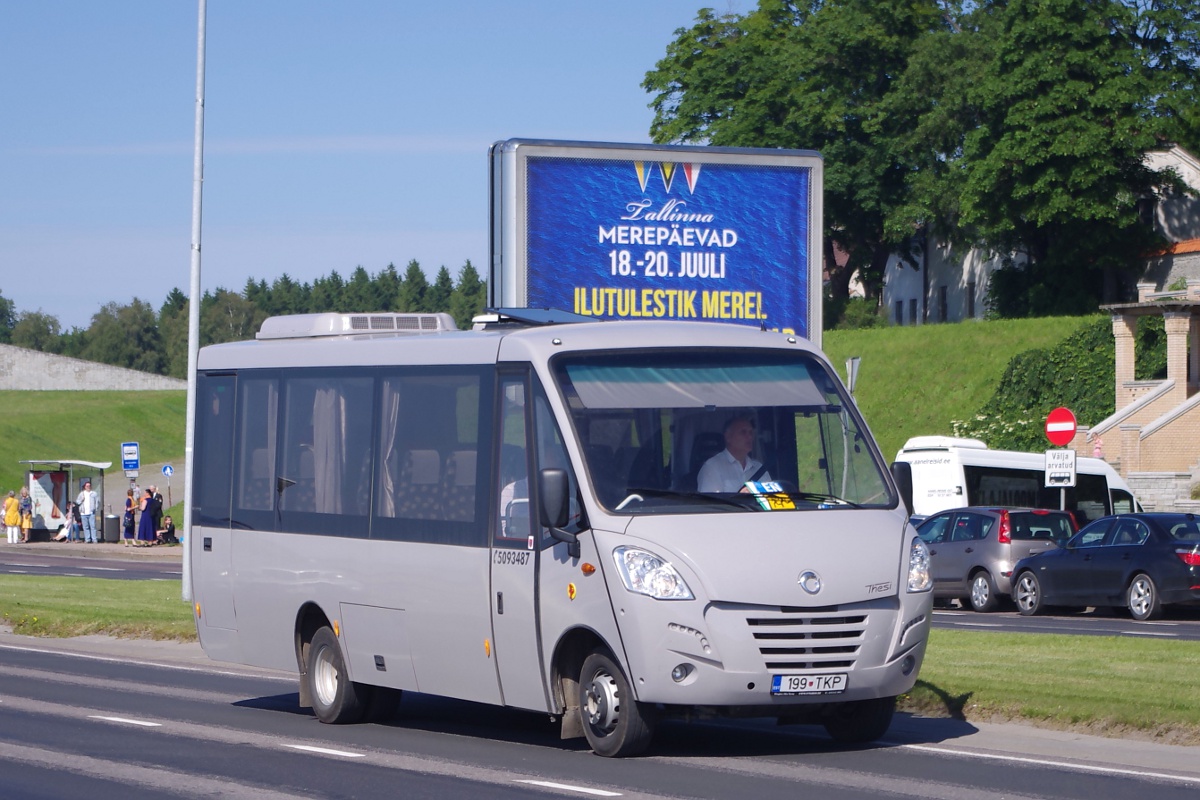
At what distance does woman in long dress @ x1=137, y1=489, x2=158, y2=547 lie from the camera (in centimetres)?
5347

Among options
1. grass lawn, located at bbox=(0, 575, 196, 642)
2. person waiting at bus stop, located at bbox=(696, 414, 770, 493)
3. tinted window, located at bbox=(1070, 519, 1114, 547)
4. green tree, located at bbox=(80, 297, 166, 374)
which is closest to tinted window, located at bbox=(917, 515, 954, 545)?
tinted window, located at bbox=(1070, 519, 1114, 547)

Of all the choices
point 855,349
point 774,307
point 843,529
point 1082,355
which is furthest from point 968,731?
point 855,349

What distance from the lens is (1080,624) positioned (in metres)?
23.7

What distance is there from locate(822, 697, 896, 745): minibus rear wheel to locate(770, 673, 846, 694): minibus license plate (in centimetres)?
85

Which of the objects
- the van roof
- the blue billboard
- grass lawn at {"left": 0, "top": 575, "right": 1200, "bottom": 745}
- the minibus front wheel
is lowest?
grass lawn at {"left": 0, "top": 575, "right": 1200, "bottom": 745}

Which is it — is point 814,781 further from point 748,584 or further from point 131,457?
point 131,457

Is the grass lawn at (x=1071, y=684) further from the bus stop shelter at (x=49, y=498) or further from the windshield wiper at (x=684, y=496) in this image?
the bus stop shelter at (x=49, y=498)

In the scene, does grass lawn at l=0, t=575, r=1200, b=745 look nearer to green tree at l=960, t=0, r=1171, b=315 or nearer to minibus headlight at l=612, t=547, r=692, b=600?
minibus headlight at l=612, t=547, r=692, b=600

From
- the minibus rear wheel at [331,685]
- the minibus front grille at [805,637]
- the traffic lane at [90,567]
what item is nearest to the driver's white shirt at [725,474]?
the minibus front grille at [805,637]

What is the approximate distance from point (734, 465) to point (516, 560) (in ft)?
4.76

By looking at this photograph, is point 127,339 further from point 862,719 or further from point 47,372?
point 862,719

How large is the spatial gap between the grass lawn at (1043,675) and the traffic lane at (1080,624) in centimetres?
280

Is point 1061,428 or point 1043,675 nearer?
point 1043,675

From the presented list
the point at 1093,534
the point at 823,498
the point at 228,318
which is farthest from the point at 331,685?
the point at 228,318
